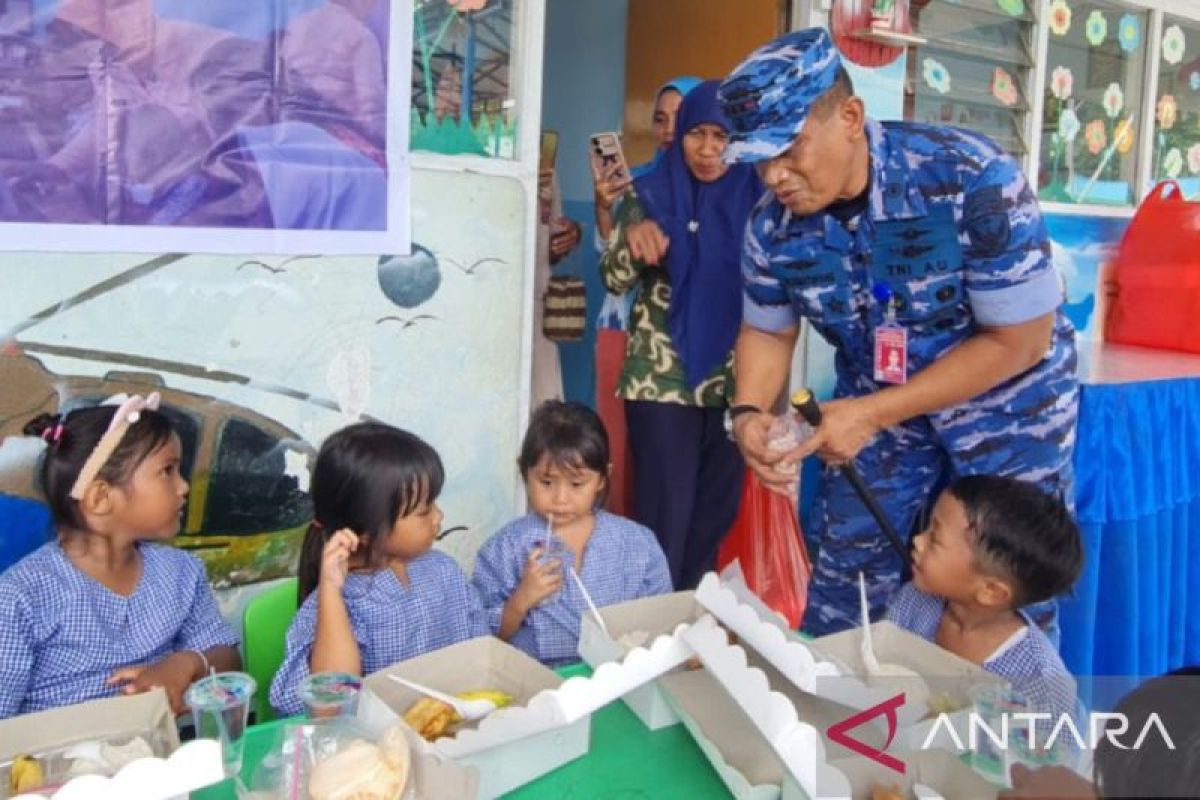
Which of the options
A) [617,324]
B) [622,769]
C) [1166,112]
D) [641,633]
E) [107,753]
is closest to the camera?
[107,753]

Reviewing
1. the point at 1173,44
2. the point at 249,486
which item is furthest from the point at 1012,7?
the point at 249,486

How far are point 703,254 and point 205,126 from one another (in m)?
1.21

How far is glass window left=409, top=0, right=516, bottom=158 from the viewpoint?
2.35 meters

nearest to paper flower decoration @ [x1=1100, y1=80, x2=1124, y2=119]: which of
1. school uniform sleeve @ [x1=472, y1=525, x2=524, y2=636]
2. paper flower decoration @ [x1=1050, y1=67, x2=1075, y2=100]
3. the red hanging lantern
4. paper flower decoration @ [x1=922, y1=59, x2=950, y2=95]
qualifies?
paper flower decoration @ [x1=1050, y1=67, x2=1075, y2=100]

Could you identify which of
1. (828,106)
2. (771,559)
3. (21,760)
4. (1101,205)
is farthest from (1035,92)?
(21,760)

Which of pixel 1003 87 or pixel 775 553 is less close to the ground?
pixel 1003 87

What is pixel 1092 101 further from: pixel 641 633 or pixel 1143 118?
pixel 641 633

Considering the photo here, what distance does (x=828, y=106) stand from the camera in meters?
1.60

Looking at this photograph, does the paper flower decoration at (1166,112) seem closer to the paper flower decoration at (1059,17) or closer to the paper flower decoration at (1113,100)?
the paper flower decoration at (1113,100)

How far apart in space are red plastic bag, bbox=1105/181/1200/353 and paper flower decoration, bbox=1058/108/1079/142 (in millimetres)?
358

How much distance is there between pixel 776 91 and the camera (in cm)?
150

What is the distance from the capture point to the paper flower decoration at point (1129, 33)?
3936 millimetres

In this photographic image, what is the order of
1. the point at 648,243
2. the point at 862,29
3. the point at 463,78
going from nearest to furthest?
the point at 463,78, the point at 648,243, the point at 862,29

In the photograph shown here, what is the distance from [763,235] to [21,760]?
1.42 m
